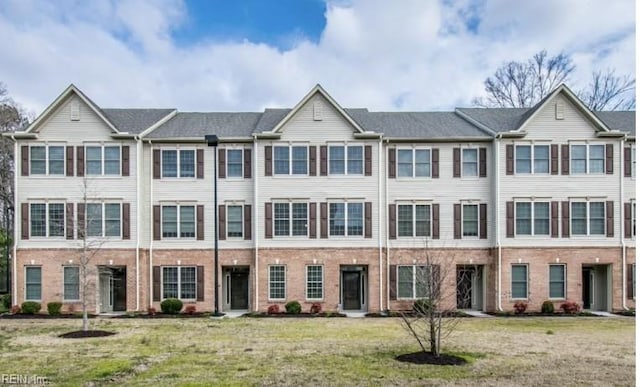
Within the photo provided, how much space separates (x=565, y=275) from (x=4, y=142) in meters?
36.1

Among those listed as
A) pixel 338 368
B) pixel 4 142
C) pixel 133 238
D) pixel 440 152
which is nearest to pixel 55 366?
pixel 338 368

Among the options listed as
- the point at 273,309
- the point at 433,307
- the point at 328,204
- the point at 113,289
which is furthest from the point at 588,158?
the point at 113,289

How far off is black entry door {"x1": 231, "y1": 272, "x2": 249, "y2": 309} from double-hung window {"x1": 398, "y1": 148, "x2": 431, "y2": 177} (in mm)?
9332

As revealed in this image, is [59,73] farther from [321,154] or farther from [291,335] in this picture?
[291,335]

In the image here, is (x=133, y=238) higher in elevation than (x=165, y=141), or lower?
lower

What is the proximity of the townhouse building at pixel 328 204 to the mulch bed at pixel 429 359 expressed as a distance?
41.2 feet

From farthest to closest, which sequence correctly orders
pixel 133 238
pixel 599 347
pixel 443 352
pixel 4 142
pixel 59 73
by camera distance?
pixel 4 142 → pixel 59 73 → pixel 133 238 → pixel 599 347 → pixel 443 352

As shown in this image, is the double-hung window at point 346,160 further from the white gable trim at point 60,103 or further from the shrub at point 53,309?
the shrub at point 53,309

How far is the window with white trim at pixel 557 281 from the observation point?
25922 millimetres

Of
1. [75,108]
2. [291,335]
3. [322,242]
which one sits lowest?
[291,335]

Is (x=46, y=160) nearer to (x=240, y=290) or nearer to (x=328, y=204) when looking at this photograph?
(x=240, y=290)

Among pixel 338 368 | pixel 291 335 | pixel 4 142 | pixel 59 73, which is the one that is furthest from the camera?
pixel 4 142

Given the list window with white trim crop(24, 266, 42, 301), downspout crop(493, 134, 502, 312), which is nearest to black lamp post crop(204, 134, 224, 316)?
window with white trim crop(24, 266, 42, 301)

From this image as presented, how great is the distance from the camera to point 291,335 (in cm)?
1772
